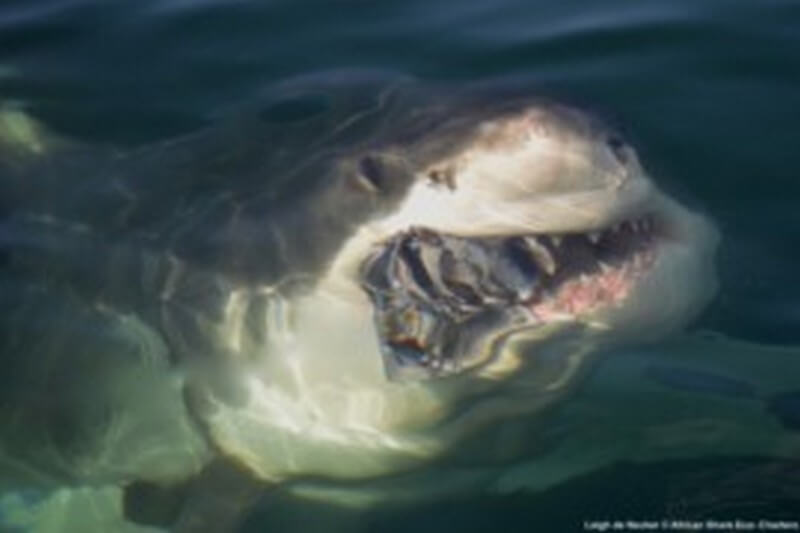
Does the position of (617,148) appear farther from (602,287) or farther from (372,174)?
(372,174)

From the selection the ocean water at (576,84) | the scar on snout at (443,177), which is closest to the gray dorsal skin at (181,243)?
the scar on snout at (443,177)

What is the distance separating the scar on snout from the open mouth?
15 centimetres

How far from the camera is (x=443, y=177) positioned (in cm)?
393

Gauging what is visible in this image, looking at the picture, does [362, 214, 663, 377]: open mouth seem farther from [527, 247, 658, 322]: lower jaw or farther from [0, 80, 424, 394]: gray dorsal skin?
[0, 80, 424, 394]: gray dorsal skin

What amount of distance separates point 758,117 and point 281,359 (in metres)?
2.31

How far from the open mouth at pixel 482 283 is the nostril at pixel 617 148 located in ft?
0.58

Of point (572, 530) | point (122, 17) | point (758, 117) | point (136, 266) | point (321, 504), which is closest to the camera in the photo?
point (572, 530)

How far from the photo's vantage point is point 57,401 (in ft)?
15.1

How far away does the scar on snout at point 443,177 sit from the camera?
389 cm

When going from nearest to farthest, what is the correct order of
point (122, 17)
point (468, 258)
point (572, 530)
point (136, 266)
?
point (572, 530) < point (468, 258) < point (136, 266) < point (122, 17)

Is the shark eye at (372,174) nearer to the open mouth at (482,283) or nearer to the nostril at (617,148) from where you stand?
the open mouth at (482,283)

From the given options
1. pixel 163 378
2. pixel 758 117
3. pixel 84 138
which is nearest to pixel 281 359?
pixel 163 378

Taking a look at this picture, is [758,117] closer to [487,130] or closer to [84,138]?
[487,130]

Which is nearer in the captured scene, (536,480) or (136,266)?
(536,480)
